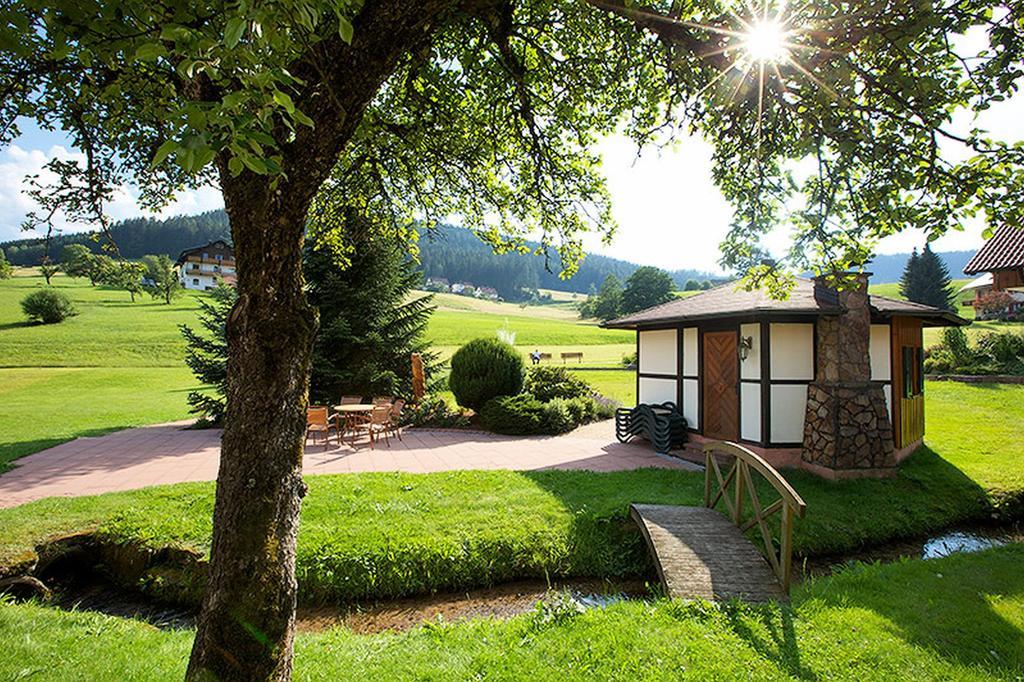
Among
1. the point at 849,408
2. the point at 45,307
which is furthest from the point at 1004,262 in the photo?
the point at 45,307

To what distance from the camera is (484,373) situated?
13.1 meters

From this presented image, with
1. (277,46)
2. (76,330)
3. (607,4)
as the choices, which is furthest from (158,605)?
(76,330)

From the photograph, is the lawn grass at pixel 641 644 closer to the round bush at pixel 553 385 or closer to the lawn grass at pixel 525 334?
the round bush at pixel 553 385

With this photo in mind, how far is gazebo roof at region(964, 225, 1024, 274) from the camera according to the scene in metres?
8.88

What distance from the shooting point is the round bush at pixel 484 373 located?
13.0 meters

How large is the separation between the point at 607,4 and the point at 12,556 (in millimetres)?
7302

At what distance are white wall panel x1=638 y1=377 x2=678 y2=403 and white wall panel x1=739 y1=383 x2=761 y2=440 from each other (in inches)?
70.5

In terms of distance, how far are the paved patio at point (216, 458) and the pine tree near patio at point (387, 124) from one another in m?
4.89

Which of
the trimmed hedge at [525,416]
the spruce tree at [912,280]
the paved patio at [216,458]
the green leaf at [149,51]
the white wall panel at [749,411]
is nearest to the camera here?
the green leaf at [149,51]

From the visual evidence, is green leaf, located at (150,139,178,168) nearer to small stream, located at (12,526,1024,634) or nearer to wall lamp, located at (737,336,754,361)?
small stream, located at (12,526,1024,634)

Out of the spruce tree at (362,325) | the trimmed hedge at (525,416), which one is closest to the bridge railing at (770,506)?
the trimmed hedge at (525,416)

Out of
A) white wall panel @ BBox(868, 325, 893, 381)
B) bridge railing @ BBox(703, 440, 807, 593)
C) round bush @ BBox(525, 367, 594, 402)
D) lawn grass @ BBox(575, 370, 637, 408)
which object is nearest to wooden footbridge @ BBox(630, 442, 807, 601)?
bridge railing @ BBox(703, 440, 807, 593)

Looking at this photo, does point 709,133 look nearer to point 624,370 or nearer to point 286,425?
point 286,425

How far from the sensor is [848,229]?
365 cm
